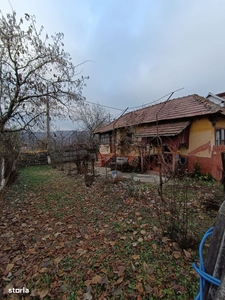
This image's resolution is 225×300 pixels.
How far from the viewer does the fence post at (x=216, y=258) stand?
0.77m

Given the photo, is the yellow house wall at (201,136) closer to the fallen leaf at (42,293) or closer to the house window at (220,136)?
the house window at (220,136)

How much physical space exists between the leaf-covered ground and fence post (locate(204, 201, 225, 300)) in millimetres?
1487

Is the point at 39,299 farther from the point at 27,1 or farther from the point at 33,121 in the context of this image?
the point at 27,1

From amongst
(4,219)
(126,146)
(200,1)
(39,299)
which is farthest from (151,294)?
(126,146)

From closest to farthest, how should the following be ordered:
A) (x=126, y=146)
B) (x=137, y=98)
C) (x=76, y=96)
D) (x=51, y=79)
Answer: (x=51, y=79)
(x=76, y=96)
(x=126, y=146)
(x=137, y=98)

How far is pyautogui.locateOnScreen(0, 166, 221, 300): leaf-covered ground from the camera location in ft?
6.61

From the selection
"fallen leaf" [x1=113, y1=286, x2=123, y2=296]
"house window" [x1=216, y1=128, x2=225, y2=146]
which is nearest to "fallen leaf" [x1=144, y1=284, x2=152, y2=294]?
"fallen leaf" [x1=113, y1=286, x2=123, y2=296]

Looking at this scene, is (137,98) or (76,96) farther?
(137,98)

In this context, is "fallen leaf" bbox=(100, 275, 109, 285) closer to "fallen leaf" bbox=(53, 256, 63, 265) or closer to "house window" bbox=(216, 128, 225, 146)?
"fallen leaf" bbox=(53, 256, 63, 265)

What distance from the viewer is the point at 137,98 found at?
1931 cm

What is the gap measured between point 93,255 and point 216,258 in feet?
7.51

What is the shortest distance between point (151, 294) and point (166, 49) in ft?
37.7

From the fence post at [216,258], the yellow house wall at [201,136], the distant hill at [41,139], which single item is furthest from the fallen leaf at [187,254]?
the yellow house wall at [201,136]

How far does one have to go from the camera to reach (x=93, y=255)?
2607mm
